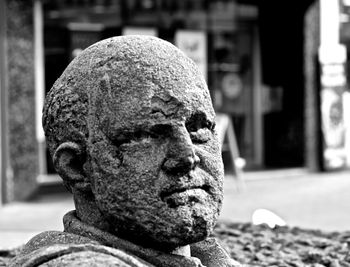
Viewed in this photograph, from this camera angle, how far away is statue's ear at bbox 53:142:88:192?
9.81ft

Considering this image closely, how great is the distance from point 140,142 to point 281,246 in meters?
3.03

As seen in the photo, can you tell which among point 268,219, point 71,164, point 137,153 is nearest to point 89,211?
point 71,164

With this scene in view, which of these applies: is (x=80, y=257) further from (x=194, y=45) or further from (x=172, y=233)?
(x=194, y=45)

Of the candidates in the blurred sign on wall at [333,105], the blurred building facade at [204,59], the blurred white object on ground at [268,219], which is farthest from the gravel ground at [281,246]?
the blurred sign on wall at [333,105]

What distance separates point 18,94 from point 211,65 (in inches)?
139

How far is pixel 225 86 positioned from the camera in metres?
12.5

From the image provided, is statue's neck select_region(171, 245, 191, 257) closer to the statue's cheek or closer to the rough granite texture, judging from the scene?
the statue's cheek

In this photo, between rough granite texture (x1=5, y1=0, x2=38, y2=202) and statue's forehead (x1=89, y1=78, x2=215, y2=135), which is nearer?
statue's forehead (x1=89, y1=78, x2=215, y2=135)

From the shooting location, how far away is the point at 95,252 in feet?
8.53

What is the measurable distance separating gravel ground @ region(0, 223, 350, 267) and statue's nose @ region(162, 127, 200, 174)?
208 cm

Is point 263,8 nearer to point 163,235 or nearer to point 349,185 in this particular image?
point 349,185

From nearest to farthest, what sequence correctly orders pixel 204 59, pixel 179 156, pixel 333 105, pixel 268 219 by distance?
1. pixel 179 156
2. pixel 268 219
3. pixel 204 59
4. pixel 333 105

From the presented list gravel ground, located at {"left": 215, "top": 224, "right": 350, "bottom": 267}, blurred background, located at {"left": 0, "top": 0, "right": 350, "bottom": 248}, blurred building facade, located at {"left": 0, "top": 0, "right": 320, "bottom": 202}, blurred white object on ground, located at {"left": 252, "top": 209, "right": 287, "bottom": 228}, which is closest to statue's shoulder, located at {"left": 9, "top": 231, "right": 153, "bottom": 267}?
gravel ground, located at {"left": 215, "top": 224, "right": 350, "bottom": 267}

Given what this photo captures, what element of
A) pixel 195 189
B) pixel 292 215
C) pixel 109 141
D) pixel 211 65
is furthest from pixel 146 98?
pixel 211 65
